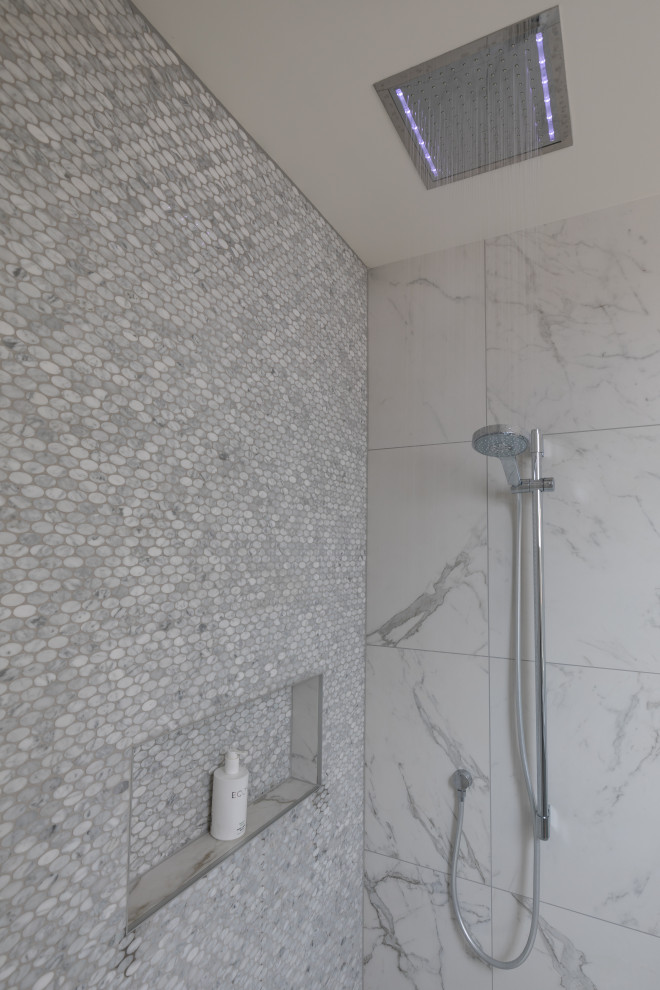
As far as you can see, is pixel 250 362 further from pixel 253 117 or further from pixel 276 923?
pixel 276 923

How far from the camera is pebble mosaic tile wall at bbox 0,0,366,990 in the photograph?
2.45 feet

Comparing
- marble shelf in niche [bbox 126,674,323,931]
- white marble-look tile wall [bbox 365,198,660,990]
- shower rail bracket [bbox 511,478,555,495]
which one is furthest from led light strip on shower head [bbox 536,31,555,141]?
marble shelf in niche [bbox 126,674,323,931]

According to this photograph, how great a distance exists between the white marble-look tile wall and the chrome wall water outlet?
2cm

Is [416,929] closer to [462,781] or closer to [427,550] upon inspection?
[462,781]

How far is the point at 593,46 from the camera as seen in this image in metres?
1.03

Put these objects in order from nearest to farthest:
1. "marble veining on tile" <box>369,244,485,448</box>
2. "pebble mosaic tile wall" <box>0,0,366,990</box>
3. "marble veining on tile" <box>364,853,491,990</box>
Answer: "pebble mosaic tile wall" <box>0,0,366,990</box> → "marble veining on tile" <box>364,853,491,990</box> → "marble veining on tile" <box>369,244,485,448</box>

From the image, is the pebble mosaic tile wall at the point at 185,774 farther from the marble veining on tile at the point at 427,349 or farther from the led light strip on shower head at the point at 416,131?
the led light strip on shower head at the point at 416,131

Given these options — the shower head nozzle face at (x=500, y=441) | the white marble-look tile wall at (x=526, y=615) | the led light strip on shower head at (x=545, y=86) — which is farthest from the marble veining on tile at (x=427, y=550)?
the led light strip on shower head at (x=545, y=86)

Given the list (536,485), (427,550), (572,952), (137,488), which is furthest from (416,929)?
(137,488)

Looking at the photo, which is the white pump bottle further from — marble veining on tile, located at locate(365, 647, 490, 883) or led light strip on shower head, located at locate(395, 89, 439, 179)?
led light strip on shower head, located at locate(395, 89, 439, 179)

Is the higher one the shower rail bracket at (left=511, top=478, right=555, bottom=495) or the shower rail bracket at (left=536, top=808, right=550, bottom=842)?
the shower rail bracket at (left=511, top=478, right=555, bottom=495)

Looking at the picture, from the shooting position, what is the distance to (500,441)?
1266 mm

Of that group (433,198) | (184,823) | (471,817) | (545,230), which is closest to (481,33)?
(433,198)

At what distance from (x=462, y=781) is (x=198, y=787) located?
772mm
